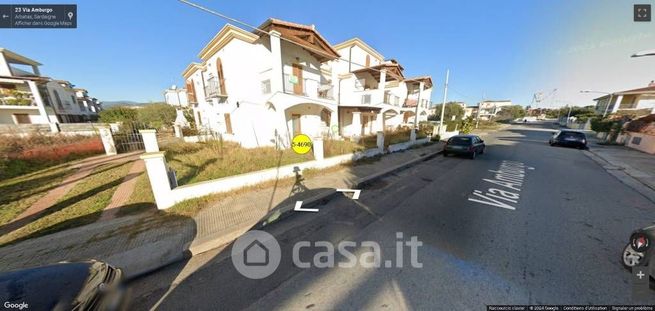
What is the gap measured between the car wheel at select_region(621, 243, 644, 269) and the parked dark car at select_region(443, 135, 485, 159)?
832 centimetres

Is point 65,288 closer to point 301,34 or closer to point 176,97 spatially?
point 301,34

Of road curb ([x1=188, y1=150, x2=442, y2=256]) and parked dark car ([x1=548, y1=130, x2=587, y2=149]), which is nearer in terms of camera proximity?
road curb ([x1=188, y1=150, x2=442, y2=256])

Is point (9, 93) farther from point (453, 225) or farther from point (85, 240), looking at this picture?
point (453, 225)

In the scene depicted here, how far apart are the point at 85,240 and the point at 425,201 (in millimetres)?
7246

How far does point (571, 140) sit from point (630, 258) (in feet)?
57.6

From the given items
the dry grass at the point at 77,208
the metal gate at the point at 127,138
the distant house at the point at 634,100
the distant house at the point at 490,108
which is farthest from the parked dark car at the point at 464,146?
the distant house at the point at 490,108

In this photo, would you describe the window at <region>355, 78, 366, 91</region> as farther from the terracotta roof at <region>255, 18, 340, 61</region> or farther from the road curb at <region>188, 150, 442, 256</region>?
the road curb at <region>188, 150, 442, 256</region>

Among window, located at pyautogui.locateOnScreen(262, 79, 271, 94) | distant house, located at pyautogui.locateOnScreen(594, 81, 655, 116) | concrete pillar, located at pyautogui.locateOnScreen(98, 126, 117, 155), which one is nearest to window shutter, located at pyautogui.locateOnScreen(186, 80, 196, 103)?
concrete pillar, located at pyautogui.locateOnScreen(98, 126, 117, 155)

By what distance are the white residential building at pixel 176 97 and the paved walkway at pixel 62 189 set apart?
62.6ft

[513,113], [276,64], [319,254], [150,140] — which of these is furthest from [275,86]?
[513,113]

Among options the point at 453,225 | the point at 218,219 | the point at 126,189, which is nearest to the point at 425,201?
the point at 453,225

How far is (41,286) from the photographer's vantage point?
5.86 feet

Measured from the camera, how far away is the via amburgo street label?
16.3 feet

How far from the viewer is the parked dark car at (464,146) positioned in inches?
403
